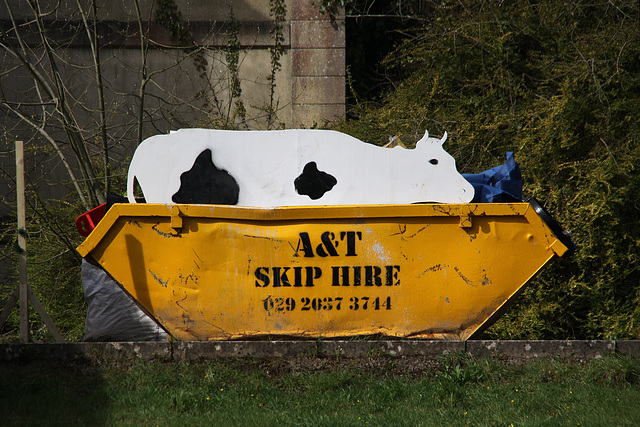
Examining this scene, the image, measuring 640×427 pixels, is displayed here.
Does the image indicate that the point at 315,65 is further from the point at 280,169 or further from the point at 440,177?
the point at 440,177

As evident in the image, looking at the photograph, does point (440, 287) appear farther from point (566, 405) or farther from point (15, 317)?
point (15, 317)

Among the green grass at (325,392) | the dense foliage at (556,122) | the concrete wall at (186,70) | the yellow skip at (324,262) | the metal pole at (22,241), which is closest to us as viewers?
the green grass at (325,392)

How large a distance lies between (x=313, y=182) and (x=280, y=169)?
248 mm

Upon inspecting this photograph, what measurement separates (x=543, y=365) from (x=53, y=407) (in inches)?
118

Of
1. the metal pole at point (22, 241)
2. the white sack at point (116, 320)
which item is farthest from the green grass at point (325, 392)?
the white sack at point (116, 320)

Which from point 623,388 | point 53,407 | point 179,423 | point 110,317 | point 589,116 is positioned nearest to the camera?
point 179,423

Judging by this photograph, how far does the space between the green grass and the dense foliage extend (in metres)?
1.70

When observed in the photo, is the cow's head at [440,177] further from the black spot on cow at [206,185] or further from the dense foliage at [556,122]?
the dense foliage at [556,122]

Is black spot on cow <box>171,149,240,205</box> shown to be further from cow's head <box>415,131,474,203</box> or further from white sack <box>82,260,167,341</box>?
cow's head <box>415,131,474,203</box>

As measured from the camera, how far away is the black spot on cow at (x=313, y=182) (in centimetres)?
395

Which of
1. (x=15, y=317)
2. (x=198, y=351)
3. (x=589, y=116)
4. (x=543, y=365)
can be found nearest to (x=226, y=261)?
(x=198, y=351)

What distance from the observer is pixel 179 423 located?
3.01m

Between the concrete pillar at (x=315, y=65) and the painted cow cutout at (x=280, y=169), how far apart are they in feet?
10.5

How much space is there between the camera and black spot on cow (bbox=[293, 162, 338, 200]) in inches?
155
